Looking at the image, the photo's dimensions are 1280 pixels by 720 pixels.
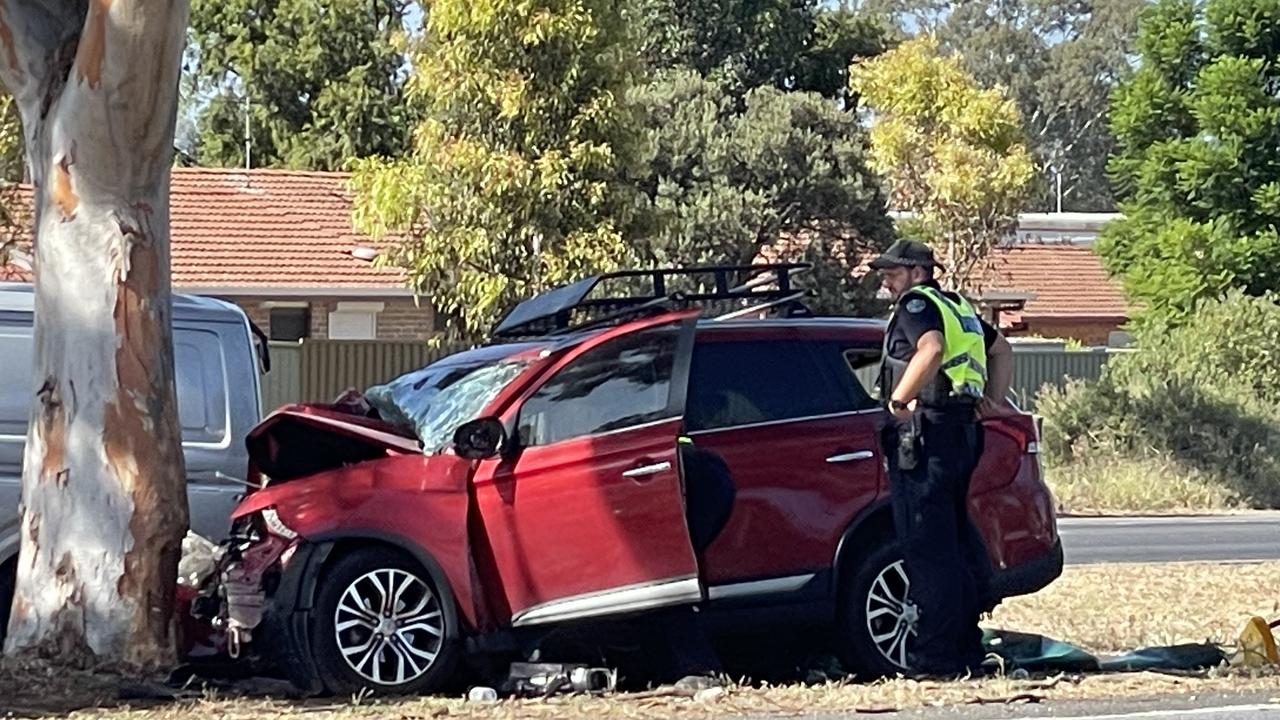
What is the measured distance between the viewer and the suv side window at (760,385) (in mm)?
9516

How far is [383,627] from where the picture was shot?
8680 mm

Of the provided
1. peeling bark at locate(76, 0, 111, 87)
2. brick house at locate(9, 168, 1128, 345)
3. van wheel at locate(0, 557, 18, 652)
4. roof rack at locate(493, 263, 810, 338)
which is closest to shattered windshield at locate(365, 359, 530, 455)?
roof rack at locate(493, 263, 810, 338)

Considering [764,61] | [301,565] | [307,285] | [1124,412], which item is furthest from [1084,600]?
[764,61]

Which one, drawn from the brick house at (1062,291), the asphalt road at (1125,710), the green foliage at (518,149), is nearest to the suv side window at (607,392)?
the asphalt road at (1125,710)

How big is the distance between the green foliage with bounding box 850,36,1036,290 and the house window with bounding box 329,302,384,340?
31.4 ft

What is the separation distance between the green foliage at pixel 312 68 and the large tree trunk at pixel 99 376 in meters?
30.7

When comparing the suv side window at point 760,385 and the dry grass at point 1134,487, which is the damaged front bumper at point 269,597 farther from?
the dry grass at point 1134,487

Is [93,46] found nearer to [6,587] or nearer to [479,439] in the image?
[479,439]

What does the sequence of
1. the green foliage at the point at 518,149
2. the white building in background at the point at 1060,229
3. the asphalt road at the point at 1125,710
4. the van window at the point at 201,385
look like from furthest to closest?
1. the white building in background at the point at 1060,229
2. the green foliage at the point at 518,149
3. the van window at the point at 201,385
4. the asphalt road at the point at 1125,710

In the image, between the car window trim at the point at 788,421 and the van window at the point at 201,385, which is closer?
the car window trim at the point at 788,421

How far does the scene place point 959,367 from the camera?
902cm

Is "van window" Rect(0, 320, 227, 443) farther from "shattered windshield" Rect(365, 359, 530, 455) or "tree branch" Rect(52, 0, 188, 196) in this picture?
"tree branch" Rect(52, 0, 188, 196)

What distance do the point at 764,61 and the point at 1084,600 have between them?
24993 mm

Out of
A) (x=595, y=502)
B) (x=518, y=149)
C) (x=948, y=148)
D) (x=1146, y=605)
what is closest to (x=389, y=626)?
(x=595, y=502)
